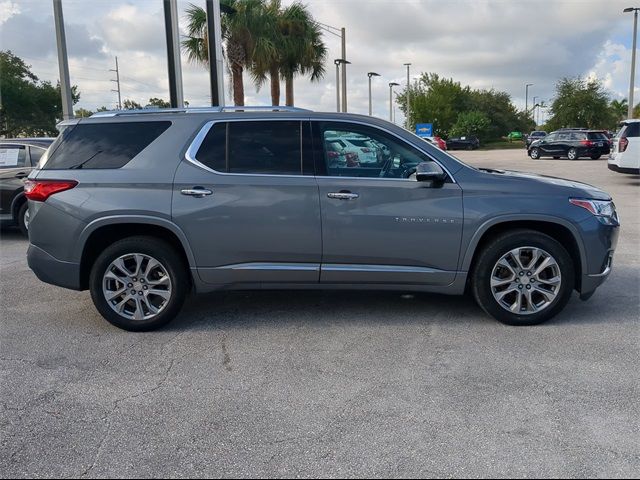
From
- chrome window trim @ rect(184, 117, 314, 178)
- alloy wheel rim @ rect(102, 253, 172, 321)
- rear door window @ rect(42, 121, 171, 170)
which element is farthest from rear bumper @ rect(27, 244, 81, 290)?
chrome window trim @ rect(184, 117, 314, 178)

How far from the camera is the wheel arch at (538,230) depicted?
4.41 metres

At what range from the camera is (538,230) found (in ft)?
15.0

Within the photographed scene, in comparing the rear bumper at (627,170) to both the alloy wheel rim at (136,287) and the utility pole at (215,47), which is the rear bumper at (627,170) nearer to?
the utility pole at (215,47)

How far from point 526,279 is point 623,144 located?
13048 millimetres

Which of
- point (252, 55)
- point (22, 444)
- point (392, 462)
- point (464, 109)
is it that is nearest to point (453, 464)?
point (392, 462)

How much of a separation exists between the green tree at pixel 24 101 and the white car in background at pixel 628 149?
141ft

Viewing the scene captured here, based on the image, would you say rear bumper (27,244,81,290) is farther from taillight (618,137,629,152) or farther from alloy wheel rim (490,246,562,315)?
taillight (618,137,629,152)

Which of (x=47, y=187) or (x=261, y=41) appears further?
(x=261, y=41)

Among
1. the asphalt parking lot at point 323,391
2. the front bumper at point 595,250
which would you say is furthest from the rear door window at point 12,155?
the front bumper at point 595,250

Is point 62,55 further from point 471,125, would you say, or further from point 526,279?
point 471,125

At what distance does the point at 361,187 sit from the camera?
14.5ft

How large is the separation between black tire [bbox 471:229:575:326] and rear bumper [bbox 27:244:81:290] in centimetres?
332

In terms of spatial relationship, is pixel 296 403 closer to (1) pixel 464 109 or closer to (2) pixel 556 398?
(2) pixel 556 398

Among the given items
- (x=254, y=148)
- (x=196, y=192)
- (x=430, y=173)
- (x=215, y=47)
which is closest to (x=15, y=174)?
(x=215, y=47)
